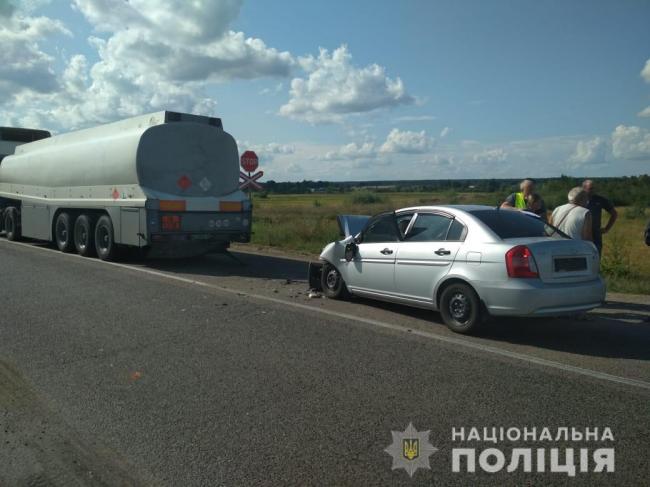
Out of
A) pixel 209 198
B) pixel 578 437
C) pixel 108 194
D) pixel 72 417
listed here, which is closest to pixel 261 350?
pixel 72 417

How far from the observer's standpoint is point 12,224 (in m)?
18.9

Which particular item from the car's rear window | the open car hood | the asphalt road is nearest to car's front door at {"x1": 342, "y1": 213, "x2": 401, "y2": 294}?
the asphalt road

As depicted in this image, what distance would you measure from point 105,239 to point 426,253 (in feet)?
29.6

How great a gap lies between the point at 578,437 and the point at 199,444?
2476mm

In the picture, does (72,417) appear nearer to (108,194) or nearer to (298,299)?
(298,299)

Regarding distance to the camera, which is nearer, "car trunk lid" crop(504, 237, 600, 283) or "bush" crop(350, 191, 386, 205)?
"car trunk lid" crop(504, 237, 600, 283)

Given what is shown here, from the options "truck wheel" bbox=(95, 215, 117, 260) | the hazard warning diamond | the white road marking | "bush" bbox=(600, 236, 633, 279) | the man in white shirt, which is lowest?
the white road marking

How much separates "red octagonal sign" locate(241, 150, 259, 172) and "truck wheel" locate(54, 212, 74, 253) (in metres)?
4.98

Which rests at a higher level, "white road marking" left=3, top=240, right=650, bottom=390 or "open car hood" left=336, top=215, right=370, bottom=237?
"open car hood" left=336, top=215, right=370, bottom=237

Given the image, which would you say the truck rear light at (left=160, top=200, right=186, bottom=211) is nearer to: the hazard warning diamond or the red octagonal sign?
the hazard warning diamond

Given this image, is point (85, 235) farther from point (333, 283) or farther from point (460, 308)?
point (460, 308)

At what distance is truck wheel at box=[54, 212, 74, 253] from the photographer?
15.5m
